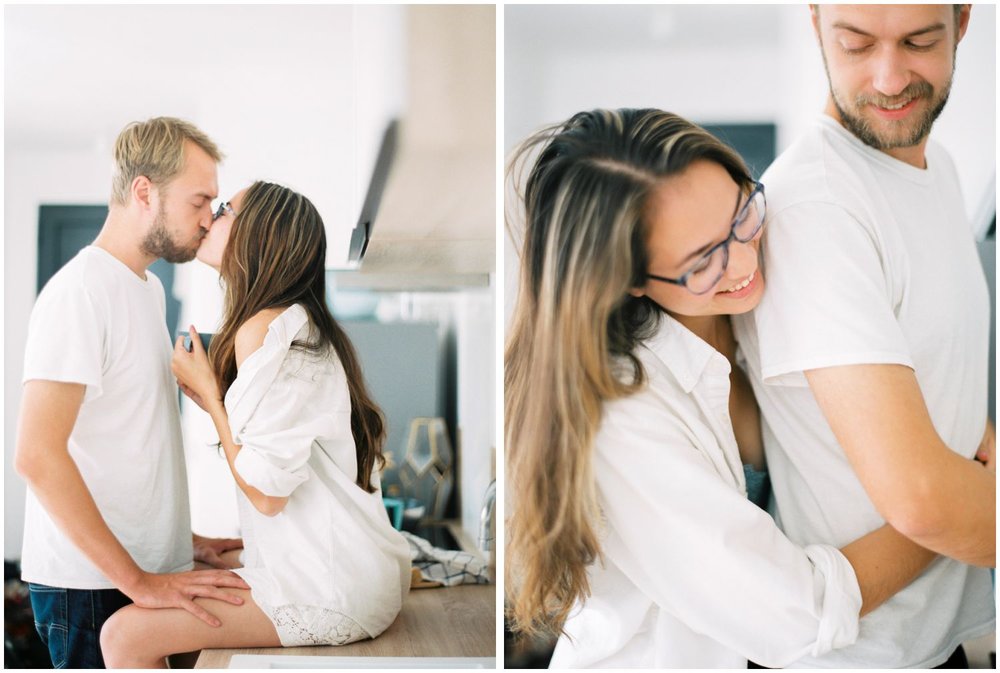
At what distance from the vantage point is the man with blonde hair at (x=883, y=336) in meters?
1.57

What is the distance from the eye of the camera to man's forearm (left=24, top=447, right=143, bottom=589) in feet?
5.62

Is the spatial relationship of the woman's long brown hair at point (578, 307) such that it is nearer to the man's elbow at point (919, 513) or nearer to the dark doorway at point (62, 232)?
the man's elbow at point (919, 513)

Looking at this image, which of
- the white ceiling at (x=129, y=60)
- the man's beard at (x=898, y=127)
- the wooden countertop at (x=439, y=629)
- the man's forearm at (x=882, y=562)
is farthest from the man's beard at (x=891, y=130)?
the wooden countertop at (x=439, y=629)

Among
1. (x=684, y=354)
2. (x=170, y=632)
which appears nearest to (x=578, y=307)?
(x=684, y=354)

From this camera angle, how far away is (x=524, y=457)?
1746 millimetres

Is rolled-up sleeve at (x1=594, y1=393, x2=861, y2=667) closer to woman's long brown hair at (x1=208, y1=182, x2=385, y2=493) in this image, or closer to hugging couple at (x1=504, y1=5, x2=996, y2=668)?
hugging couple at (x1=504, y1=5, x2=996, y2=668)

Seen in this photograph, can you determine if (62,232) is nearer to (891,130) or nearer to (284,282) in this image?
(284,282)

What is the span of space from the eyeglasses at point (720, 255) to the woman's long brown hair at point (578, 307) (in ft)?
0.14

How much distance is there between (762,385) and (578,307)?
1.18 feet

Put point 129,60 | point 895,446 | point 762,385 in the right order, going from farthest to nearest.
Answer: point 129,60
point 762,385
point 895,446

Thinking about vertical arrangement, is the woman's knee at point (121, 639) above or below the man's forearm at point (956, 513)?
below

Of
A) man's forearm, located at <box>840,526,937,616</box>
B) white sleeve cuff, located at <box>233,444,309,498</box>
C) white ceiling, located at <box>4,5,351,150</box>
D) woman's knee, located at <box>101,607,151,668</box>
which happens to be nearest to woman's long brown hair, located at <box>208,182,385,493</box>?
white sleeve cuff, located at <box>233,444,309,498</box>

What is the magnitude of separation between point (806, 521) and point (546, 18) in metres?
1.04

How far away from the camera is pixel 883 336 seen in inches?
62.0
